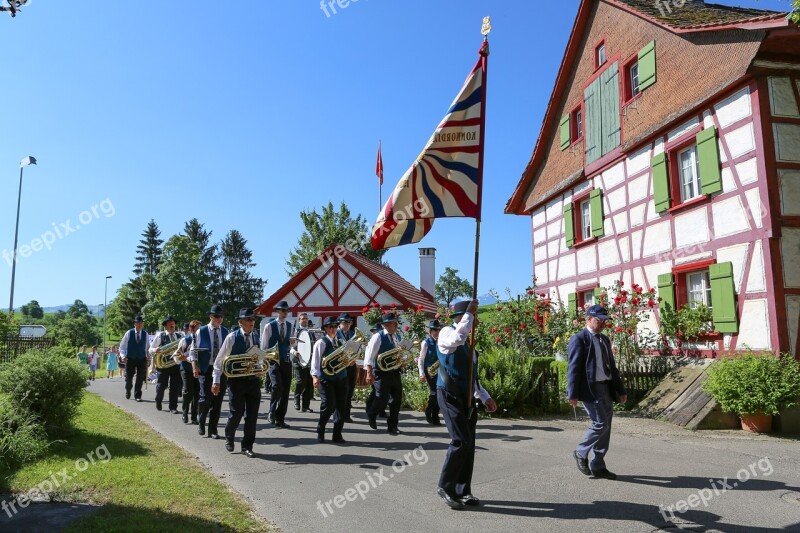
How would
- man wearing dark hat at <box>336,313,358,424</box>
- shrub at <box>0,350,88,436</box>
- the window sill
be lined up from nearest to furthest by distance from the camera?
shrub at <box>0,350,88,436</box>
man wearing dark hat at <box>336,313,358,424</box>
the window sill

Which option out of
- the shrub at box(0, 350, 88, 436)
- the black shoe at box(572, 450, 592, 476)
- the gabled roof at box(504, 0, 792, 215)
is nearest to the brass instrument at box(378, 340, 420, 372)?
the black shoe at box(572, 450, 592, 476)

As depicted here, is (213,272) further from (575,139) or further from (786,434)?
(786,434)

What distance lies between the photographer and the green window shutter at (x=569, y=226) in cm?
1772

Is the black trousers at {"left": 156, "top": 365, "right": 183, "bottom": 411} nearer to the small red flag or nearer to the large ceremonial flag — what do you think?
the large ceremonial flag

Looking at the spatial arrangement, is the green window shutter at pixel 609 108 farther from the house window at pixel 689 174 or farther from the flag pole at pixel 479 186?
the flag pole at pixel 479 186

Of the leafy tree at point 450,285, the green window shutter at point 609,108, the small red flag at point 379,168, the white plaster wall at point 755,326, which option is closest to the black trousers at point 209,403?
the white plaster wall at point 755,326

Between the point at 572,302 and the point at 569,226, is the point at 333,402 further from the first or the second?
the point at 569,226

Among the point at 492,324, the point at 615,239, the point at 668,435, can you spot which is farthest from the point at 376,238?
the point at 615,239

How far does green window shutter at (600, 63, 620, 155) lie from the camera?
16.0 m

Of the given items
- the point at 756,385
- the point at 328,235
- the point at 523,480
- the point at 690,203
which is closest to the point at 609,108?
the point at 690,203

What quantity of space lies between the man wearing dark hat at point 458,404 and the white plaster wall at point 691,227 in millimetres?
8849

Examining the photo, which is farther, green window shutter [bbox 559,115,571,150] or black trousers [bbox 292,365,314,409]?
green window shutter [bbox 559,115,571,150]

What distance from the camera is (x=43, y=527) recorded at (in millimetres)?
4738

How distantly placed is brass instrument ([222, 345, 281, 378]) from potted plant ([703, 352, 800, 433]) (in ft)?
24.6
